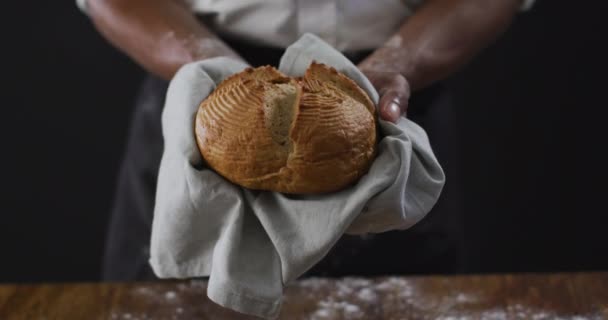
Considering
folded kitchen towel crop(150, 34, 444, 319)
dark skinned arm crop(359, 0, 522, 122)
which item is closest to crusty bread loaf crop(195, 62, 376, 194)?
folded kitchen towel crop(150, 34, 444, 319)

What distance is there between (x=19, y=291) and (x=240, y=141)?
45 centimetres

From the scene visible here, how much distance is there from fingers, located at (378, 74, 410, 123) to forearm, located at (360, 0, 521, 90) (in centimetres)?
9

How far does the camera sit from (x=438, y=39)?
4.07 ft

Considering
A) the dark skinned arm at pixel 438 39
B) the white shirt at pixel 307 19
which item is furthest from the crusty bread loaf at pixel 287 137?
the white shirt at pixel 307 19

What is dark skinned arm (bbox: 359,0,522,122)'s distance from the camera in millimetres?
1161

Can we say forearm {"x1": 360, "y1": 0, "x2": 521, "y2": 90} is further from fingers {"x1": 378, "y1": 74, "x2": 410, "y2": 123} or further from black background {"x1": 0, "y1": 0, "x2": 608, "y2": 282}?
black background {"x1": 0, "y1": 0, "x2": 608, "y2": 282}

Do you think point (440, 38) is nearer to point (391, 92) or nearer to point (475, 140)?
point (391, 92)

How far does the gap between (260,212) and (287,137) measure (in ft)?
0.25

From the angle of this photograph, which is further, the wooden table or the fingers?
the wooden table

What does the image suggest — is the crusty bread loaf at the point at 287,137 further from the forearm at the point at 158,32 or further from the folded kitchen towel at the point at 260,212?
the forearm at the point at 158,32

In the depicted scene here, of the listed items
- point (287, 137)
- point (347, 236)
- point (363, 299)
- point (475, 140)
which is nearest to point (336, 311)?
point (363, 299)

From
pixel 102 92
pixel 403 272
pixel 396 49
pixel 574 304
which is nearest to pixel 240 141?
pixel 396 49

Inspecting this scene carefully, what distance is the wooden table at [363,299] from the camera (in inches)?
44.2

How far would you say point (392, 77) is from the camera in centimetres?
106
